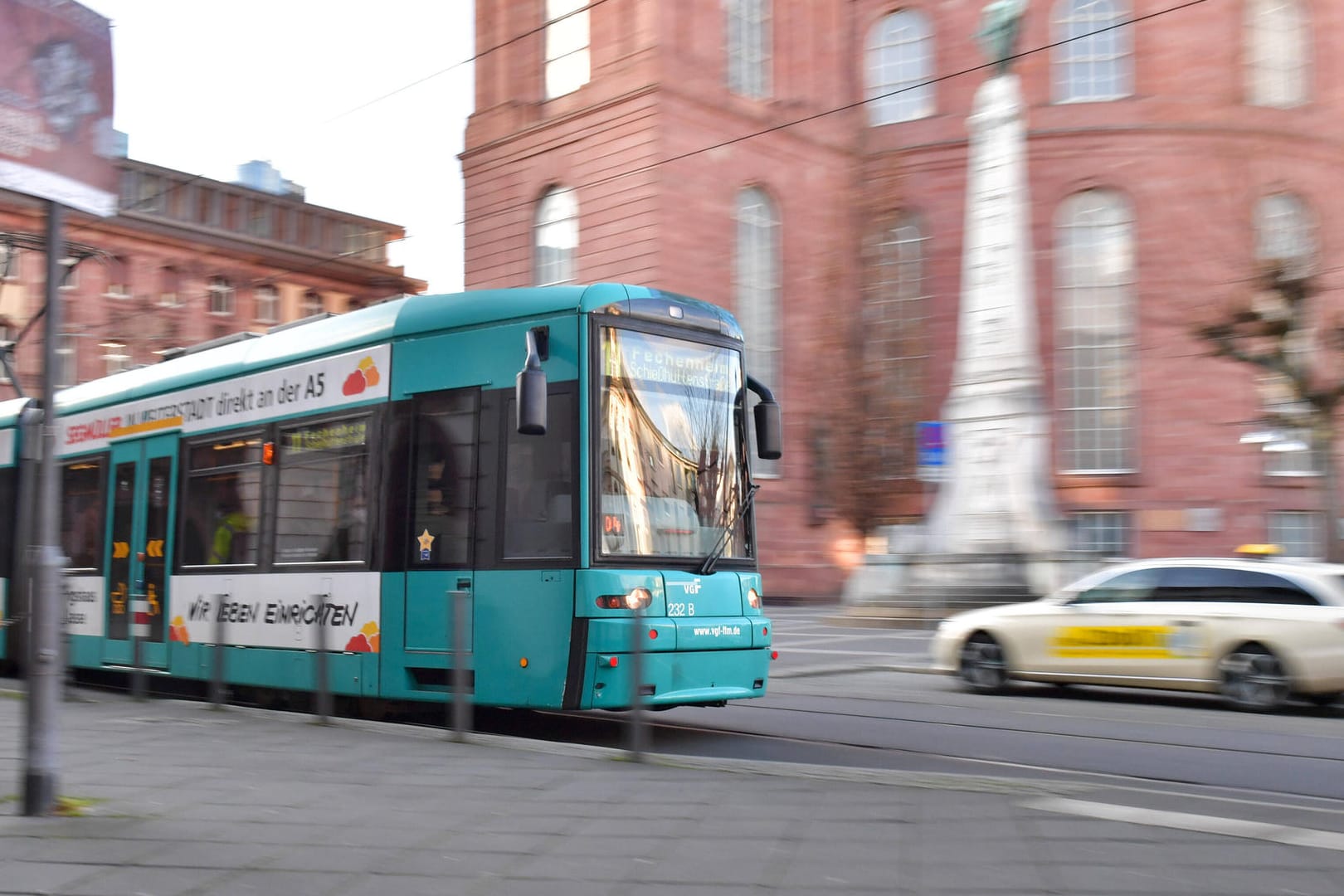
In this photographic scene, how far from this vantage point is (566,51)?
1758 inches

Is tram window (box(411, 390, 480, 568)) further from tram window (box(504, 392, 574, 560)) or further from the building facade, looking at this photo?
the building facade

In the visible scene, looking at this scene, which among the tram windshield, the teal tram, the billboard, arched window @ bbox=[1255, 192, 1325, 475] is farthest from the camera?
arched window @ bbox=[1255, 192, 1325, 475]

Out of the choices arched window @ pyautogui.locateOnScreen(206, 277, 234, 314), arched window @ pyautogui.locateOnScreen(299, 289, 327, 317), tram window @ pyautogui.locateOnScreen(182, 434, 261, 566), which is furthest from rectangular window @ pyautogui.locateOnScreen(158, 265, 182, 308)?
tram window @ pyautogui.locateOnScreen(182, 434, 261, 566)

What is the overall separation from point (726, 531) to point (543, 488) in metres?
1.47

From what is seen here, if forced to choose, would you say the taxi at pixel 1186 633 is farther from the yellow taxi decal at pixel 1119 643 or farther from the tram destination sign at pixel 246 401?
the tram destination sign at pixel 246 401

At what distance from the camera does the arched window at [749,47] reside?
1751 inches

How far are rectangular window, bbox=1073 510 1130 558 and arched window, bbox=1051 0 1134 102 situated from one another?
14237 millimetres

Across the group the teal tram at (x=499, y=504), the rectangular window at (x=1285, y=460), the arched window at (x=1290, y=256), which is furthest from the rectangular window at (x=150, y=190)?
the teal tram at (x=499, y=504)

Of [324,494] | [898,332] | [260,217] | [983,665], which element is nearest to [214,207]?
[260,217]

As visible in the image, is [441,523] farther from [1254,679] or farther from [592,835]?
[1254,679]

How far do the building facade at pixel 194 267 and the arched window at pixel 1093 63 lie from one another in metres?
24.3

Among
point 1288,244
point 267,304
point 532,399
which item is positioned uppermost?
point 267,304

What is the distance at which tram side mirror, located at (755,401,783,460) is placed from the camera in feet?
35.6

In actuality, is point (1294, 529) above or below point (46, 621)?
above
